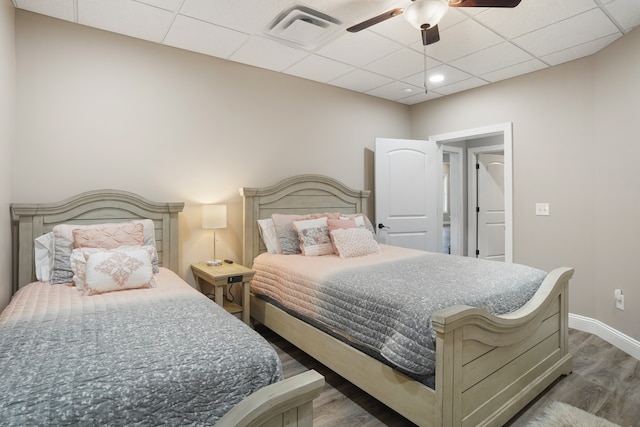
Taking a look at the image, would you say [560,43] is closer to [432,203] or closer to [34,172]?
[432,203]

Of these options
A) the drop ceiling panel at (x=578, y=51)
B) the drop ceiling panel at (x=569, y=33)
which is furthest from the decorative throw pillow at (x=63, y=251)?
the drop ceiling panel at (x=578, y=51)

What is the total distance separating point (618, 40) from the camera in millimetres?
2865

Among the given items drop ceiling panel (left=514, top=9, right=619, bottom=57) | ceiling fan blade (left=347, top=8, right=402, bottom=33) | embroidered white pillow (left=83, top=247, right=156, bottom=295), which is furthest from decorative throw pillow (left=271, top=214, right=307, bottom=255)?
drop ceiling panel (left=514, top=9, right=619, bottom=57)

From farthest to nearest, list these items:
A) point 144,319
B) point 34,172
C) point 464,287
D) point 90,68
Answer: point 90,68 < point 34,172 < point 464,287 < point 144,319

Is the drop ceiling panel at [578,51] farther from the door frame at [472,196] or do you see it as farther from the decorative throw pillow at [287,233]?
the decorative throw pillow at [287,233]

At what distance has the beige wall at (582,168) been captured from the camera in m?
2.84

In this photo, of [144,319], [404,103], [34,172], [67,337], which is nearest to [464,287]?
[144,319]

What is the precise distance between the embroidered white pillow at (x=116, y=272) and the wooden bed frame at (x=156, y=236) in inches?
26.8

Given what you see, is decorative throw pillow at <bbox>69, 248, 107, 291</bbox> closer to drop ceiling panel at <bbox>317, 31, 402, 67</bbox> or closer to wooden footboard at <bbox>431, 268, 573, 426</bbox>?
wooden footboard at <bbox>431, 268, 573, 426</bbox>

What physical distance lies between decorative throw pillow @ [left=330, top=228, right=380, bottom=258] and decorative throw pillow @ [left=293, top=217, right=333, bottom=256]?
0.28ft

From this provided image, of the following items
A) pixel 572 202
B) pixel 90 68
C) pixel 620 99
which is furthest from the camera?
pixel 572 202

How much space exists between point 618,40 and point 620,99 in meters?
0.48

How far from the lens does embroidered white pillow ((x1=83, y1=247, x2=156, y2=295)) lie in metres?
2.02

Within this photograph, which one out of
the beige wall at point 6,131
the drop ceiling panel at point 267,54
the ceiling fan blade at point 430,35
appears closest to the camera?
the beige wall at point 6,131
